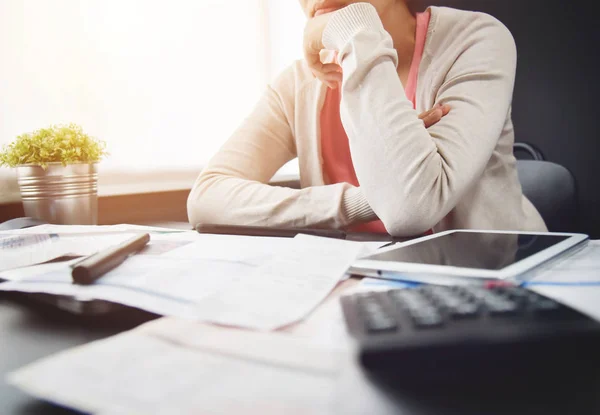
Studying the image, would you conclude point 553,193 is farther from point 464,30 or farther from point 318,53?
point 318,53

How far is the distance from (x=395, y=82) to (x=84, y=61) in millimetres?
961

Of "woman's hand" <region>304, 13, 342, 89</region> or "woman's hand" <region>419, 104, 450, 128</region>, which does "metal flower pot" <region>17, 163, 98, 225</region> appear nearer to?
"woman's hand" <region>304, 13, 342, 89</region>

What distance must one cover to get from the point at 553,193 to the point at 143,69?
123 cm

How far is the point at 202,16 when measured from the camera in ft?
5.25

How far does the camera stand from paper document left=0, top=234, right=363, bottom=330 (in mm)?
300

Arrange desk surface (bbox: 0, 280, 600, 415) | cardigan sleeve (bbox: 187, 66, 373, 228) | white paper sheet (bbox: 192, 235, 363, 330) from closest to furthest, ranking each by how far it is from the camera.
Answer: desk surface (bbox: 0, 280, 600, 415) → white paper sheet (bbox: 192, 235, 363, 330) → cardigan sleeve (bbox: 187, 66, 373, 228)

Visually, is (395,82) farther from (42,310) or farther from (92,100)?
(92,100)

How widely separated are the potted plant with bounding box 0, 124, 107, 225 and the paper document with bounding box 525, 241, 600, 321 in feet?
2.91

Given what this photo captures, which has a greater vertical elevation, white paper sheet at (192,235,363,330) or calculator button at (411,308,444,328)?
calculator button at (411,308,444,328)

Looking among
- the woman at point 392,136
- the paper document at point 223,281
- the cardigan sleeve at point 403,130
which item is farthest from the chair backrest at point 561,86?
the paper document at point 223,281

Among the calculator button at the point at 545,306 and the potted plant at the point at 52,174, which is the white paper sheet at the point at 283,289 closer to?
the calculator button at the point at 545,306

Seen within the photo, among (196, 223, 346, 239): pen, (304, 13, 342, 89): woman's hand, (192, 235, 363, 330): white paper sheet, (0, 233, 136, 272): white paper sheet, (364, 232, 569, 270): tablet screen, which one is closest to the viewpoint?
(192, 235, 363, 330): white paper sheet

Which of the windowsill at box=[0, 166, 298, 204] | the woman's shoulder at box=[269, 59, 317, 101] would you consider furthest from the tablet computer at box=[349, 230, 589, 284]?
the windowsill at box=[0, 166, 298, 204]

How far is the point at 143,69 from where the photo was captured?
1406mm
